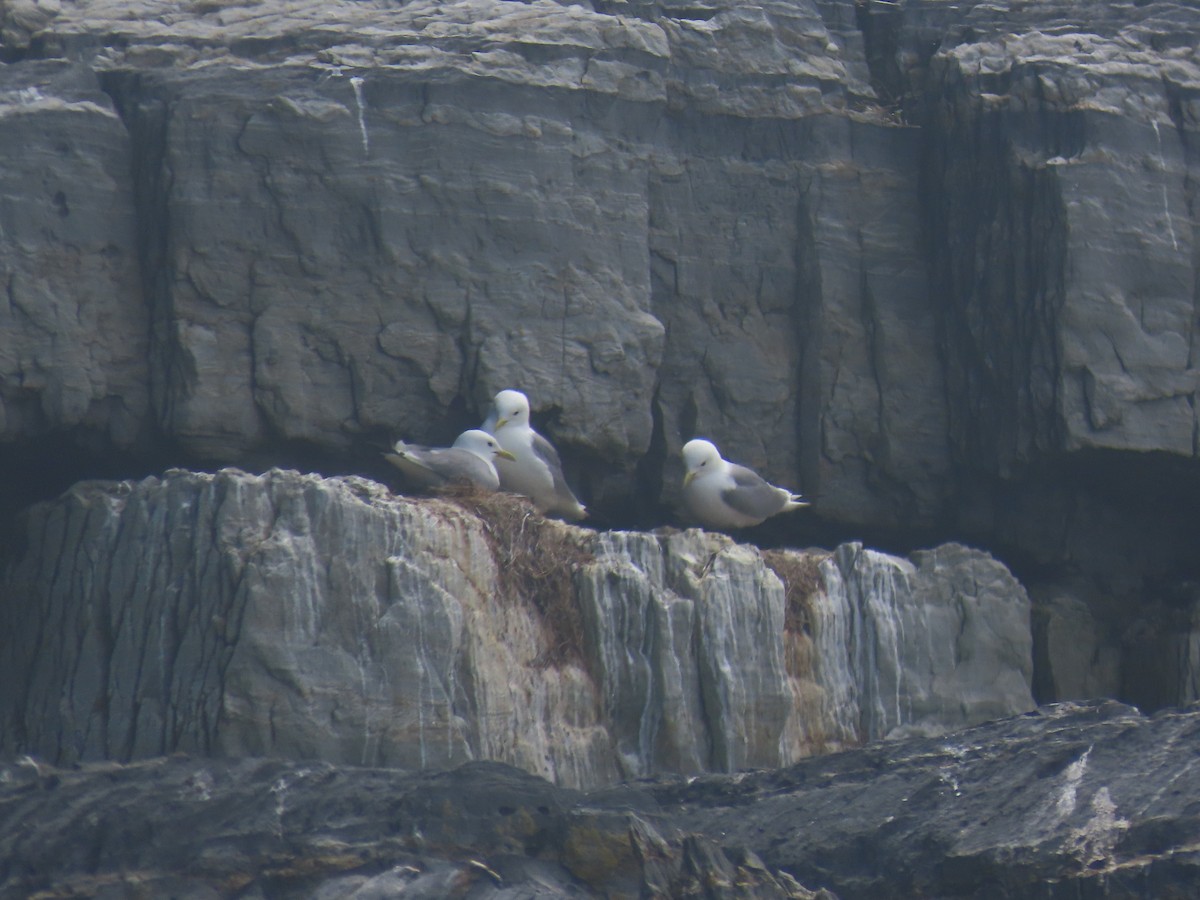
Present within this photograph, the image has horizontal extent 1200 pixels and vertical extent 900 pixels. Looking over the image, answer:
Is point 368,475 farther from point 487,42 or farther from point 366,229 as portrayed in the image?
point 487,42

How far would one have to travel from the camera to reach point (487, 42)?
Result: 39.8 ft

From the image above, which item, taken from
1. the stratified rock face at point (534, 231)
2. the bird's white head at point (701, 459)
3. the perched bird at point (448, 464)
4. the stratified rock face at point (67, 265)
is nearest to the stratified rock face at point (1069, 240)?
the stratified rock face at point (534, 231)

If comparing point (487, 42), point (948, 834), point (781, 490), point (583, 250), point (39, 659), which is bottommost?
point (948, 834)

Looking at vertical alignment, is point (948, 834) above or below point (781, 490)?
below

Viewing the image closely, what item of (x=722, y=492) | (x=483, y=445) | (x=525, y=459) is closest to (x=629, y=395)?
(x=722, y=492)

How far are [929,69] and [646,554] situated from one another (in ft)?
13.1

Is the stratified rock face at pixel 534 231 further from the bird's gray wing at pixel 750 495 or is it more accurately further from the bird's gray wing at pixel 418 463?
the bird's gray wing at pixel 418 463

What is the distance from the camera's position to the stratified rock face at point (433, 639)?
9.31 m

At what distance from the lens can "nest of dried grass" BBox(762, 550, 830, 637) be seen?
10.8 meters

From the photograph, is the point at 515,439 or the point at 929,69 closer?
the point at 515,439

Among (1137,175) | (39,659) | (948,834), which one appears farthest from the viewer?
(1137,175)

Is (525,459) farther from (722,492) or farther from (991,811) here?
(991,811)

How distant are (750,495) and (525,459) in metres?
1.30

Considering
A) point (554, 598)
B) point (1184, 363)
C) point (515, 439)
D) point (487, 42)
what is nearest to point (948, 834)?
point (554, 598)
